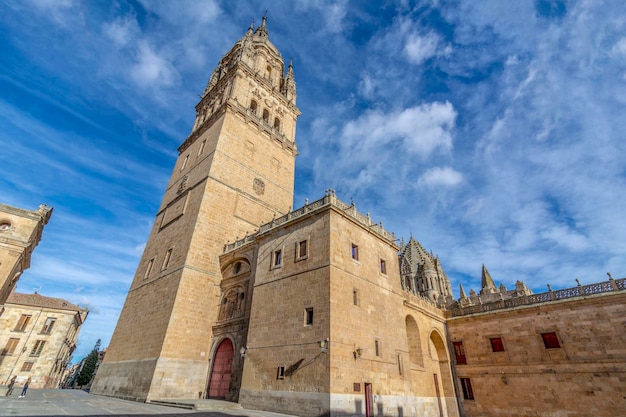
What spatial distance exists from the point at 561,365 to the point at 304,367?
52.3ft

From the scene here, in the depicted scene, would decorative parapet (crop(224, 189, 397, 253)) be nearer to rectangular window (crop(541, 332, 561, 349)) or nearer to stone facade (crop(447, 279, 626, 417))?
stone facade (crop(447, 279, 626, 417))

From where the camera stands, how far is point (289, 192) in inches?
1139

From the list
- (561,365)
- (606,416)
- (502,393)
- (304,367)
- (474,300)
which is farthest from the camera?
(474,300)

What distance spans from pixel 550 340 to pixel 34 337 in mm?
48069

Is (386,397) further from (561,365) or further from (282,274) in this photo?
(561,365)

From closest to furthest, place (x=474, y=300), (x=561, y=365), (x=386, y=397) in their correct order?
(x=386, y=397), (x=561, y=365), (x=474, y=300)

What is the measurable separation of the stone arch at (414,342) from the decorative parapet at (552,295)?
5092 mm

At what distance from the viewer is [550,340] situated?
18938mm

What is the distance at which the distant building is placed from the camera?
31.9 meters

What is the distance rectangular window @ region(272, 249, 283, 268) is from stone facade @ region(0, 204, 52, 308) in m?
15.3

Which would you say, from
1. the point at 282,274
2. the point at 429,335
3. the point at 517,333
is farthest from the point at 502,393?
the point at 282,274

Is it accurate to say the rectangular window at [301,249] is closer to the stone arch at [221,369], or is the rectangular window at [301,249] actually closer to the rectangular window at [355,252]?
the rectangular window at [355,252]

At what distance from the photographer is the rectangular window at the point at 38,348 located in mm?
33344

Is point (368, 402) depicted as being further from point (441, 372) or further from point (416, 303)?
point (441, 372)
